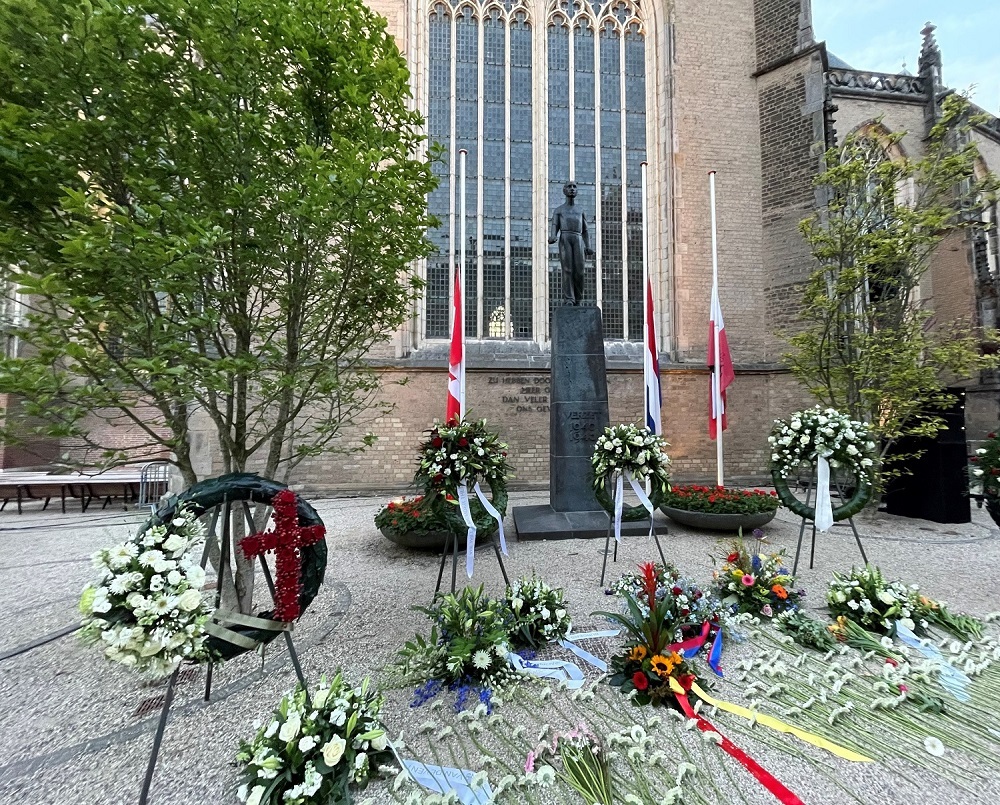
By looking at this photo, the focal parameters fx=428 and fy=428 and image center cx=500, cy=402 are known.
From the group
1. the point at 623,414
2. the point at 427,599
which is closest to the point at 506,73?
the point at 623,414

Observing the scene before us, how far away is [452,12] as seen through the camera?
11195mm

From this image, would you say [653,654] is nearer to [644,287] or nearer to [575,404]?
[575,404]

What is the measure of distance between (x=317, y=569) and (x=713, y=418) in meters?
7.53

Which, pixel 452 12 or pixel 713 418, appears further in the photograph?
pixel 452 12

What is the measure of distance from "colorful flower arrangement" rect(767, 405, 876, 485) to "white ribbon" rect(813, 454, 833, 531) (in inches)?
3.8

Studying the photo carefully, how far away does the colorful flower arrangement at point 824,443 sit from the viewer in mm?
4414

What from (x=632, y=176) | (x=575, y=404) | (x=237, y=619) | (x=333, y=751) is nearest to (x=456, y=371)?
(x=575, y=404)

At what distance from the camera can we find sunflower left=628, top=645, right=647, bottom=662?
2.73 meters

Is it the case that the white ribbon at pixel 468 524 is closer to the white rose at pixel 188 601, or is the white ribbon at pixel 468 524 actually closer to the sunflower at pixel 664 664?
the sunflower at pixel 664 664

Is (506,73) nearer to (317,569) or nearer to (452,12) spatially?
(452,12)

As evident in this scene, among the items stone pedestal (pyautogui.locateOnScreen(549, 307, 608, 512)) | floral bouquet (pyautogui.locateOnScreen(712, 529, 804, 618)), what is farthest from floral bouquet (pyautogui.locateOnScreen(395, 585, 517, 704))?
stone pedestal (pyautogui.locateOnScreen(549, 307, 608, 512))

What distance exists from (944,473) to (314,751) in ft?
32.0

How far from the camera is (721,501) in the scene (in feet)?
21.1

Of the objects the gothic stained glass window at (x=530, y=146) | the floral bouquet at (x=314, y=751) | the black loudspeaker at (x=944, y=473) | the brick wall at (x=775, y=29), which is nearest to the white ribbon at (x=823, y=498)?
the black loudspeaker at (x=944, y=473)
